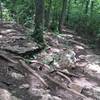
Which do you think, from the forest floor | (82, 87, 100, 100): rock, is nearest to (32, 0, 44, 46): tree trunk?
the forest floor

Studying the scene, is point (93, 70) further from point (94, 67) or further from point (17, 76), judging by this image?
point (17, 76)

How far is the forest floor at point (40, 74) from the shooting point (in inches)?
265

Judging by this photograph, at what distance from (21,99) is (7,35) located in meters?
5.86

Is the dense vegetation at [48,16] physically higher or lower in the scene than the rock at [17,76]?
higher

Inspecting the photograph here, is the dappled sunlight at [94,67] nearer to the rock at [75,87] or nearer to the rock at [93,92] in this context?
the rock at [93,92]

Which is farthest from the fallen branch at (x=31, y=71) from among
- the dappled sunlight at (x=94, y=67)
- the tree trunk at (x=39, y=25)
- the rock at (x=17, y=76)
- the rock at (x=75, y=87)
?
the dappled sunlight at (x=94, y=67)

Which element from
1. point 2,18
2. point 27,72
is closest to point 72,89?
point 27,72

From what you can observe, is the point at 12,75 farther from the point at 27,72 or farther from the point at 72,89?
the point at 72,89

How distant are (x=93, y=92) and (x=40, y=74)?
6.13 ft

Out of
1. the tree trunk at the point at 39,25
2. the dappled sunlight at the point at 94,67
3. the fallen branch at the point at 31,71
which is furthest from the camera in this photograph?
the tree trunk at the point at 39,25

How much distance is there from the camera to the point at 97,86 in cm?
851

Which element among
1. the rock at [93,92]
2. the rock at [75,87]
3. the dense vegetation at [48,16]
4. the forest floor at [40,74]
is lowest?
the rock at [93,92]

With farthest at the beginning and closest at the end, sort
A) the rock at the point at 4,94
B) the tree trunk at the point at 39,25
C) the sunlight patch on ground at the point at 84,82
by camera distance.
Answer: the tree trunk at the point at 39,25, the sunlight patch on ground at the point at 84,82, the rock at the point at 4,94

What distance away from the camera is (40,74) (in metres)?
7.88
